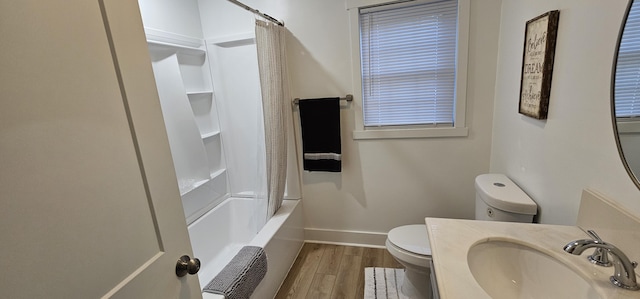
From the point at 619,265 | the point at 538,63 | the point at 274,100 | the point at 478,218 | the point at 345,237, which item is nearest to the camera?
the point at 619,265

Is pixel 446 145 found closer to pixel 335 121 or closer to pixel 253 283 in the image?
pixel 335 121

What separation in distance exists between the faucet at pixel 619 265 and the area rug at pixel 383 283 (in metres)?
1.31

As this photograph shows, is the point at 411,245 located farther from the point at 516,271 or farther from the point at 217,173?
the point at 217,173

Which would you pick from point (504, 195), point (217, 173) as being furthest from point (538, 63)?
point (217, 173)

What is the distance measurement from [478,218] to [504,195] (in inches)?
11.0

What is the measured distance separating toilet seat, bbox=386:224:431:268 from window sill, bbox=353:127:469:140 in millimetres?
676

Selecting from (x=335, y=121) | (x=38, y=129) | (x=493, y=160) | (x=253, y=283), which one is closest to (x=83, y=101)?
(x=38, y=129)

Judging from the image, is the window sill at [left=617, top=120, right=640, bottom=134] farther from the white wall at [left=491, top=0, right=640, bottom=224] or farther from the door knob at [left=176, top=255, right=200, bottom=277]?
the door knob at [left=176, top=255, right=200, bottom=277]

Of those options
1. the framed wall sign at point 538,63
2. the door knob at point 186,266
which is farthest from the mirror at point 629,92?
the door knob at point 186,266

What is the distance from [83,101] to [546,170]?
1685mm

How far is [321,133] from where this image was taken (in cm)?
219

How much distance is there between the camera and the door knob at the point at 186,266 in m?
0.85

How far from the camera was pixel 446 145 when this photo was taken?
205 cm

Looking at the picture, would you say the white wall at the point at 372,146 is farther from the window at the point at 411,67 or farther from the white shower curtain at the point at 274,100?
the white shower curtain at the point at 274,100
